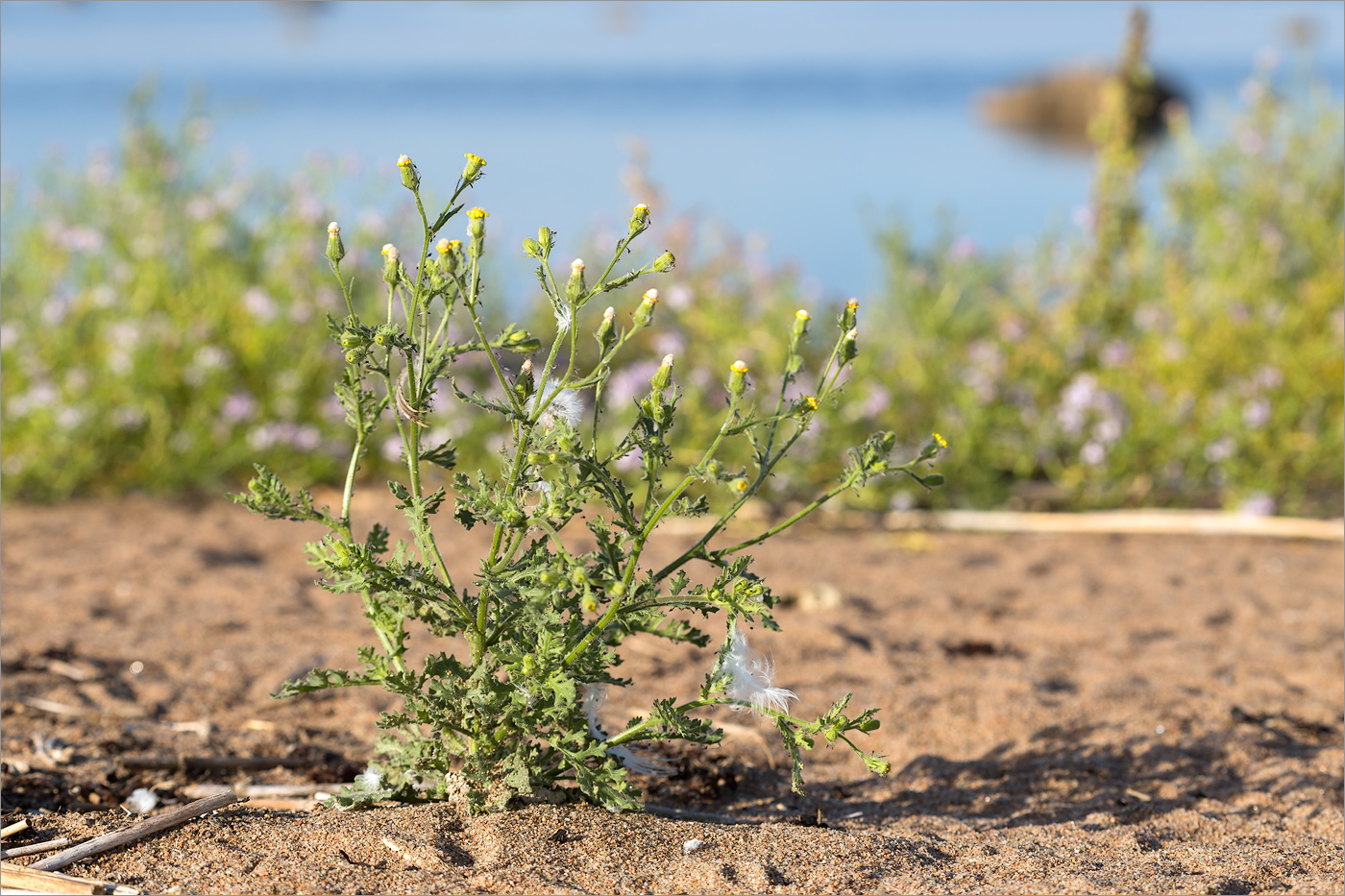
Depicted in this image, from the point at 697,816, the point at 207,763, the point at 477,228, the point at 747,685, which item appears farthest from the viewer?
the point at 207,763

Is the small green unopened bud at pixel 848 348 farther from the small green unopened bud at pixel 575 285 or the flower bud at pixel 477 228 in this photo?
the flower bud at pixel 477 228

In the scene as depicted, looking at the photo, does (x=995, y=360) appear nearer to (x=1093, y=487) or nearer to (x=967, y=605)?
(x=1093, y=487)

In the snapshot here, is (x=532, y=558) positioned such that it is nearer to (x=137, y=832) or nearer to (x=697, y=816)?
(x=697, y=816)

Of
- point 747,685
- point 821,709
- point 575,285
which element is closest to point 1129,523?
point 821,709

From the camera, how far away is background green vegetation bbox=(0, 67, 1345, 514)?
5684 mm

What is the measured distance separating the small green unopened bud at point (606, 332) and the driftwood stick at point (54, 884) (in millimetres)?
1208

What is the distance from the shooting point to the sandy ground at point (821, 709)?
227 cm

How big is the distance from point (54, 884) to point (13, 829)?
360 millimetres

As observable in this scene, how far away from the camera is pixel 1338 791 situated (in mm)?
2969

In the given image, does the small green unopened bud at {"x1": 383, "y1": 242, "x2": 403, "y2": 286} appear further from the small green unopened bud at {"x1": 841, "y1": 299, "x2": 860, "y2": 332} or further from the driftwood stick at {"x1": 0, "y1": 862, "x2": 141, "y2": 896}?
the driftwood stick at {"x1": 0, "y1": 862, "x2": 141, "y2": 896}

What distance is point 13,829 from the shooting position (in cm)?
236

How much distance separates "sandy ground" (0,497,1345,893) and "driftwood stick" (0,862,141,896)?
6 centimetres

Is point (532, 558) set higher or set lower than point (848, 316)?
lower

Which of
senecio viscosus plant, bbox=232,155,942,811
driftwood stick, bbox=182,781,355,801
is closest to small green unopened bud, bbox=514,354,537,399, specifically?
senecio viscosus plant, bbox=232,155,942,811
